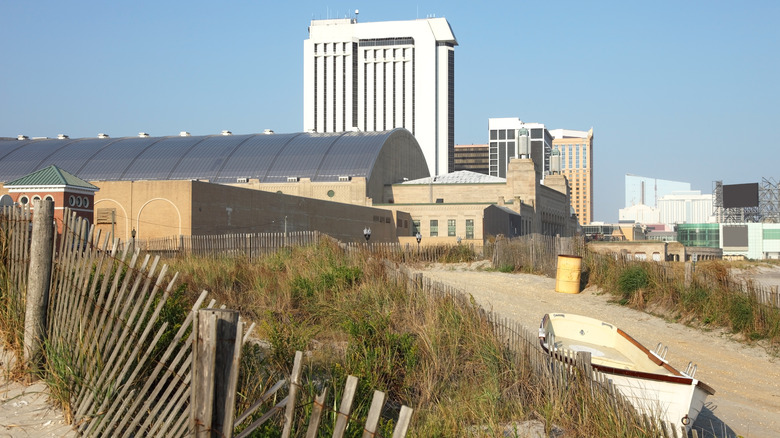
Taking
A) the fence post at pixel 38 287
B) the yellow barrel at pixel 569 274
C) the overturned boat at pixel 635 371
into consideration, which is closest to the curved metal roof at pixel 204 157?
the yellow barrel at pixel 569 274

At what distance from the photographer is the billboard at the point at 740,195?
122m

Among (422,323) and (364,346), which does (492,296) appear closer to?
(422,323)

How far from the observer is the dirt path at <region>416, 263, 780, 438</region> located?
463 inches

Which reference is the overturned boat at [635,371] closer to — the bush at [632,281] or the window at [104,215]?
the bush at [632,281]

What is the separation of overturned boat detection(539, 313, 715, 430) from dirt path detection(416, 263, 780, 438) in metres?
0.54

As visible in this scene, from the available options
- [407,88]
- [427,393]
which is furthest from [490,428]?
[407,88]

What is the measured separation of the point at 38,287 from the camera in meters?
8.51

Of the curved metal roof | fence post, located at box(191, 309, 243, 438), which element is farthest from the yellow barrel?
the curved metal roof

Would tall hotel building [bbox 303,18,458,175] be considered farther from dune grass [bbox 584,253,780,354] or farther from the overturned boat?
the overturned boat

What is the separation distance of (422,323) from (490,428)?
13.6 feet

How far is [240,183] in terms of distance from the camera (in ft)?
227

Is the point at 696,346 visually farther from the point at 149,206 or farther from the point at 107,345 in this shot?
the point at 149,206

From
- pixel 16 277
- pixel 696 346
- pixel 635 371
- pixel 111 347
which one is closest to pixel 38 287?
pixel 16 277

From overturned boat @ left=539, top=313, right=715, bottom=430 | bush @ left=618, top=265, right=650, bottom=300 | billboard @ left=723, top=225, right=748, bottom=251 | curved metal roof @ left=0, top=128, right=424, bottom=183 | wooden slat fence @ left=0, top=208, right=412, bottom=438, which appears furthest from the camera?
billboard @ left=723, top=225, right=748, bottom=251
